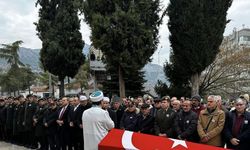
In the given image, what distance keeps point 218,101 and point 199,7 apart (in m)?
16.4

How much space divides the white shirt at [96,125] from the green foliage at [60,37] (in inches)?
915

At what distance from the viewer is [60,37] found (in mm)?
29562

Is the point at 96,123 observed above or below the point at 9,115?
above

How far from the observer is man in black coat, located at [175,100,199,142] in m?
7.88

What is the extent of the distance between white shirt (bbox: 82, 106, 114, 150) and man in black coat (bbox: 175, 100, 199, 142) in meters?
2.26

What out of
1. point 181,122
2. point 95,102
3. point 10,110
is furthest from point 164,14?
point 95,102

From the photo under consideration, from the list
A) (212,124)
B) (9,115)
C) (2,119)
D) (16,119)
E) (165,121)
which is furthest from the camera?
(2,119)

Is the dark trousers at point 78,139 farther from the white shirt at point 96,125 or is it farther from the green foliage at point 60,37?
the green foliage at point 60,37

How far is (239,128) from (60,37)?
77.8 ft

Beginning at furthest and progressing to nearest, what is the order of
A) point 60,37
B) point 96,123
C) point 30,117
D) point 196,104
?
1. point 60,37
2. point 30,117
3. point 196,104
4. point 96,123

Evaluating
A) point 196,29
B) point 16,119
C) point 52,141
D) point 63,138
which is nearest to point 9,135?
point 16,119

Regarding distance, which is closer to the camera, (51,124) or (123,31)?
(51,124)

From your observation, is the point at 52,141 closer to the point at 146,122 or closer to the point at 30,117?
the point at 30,117

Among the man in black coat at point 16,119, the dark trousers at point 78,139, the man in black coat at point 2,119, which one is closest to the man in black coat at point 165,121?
the dark trousers at point 78,139
